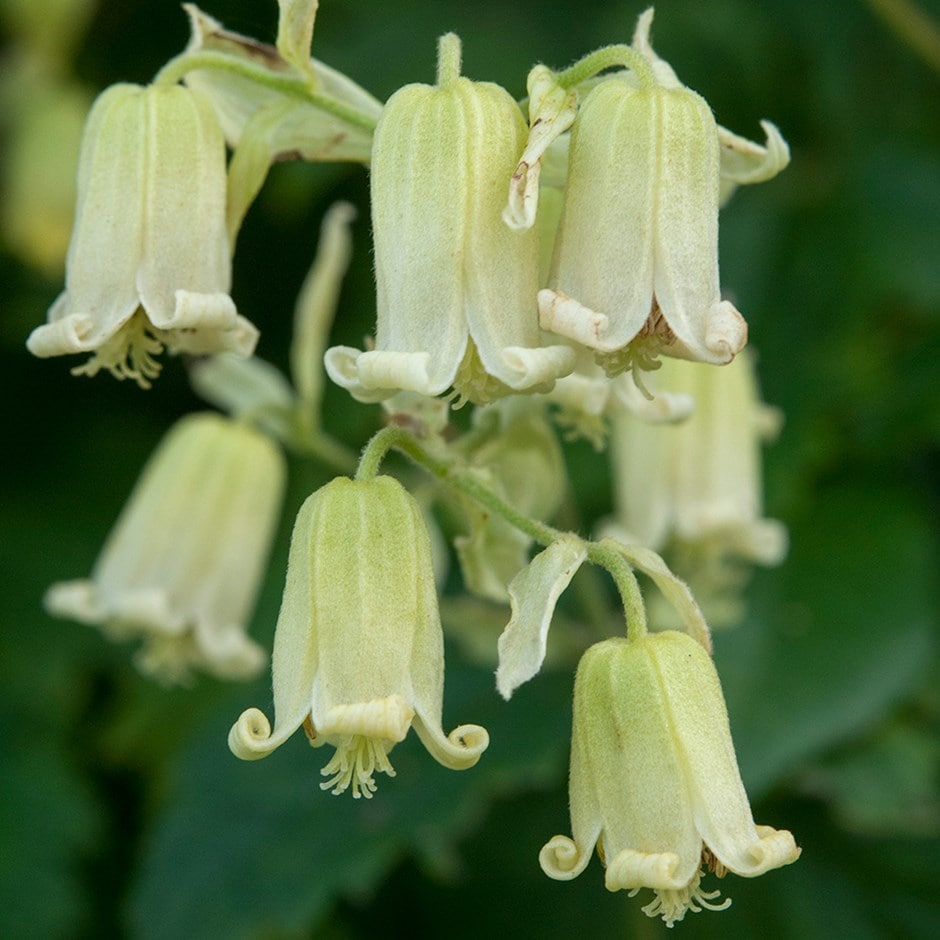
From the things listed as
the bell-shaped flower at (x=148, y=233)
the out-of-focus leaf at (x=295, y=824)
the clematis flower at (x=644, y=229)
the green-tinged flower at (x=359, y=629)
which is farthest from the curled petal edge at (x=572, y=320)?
the out-of-focus leaf at (x=295, y=824)

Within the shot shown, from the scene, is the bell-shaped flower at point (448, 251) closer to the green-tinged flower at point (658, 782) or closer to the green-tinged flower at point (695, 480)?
the green-tinged flower at point (658, 782)

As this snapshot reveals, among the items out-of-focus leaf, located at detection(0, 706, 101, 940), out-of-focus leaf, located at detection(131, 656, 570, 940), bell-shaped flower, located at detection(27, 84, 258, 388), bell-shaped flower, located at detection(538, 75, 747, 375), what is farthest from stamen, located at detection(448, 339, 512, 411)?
out-of-focus leaf, located at detection(0, 706, 101, 940)

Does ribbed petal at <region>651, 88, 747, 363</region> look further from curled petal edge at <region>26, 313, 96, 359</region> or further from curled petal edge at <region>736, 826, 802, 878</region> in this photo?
curled petal edge at <region>26, 313, 96, 359</region>

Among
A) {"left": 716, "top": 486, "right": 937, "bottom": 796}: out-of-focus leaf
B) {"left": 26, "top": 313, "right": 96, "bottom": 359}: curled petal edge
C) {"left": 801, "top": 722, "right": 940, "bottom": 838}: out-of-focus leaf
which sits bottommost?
{"left": 801, "top": 722, "right": 940, "bottom": 838}: out-of-focus leaf

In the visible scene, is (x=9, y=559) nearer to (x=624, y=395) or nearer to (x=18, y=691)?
(x=18, y=691)

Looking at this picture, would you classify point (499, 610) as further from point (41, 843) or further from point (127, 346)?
point (127, 346)

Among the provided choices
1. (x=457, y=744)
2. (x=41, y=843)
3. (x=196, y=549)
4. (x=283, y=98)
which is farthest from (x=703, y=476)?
(x=41, y=843)
